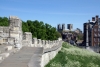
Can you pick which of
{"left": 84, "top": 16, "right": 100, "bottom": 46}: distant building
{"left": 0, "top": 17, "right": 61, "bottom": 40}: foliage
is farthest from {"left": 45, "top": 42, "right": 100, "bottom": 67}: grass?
{"left": 84, "top": 16, "right": 100, "bottom": 46}: distant building

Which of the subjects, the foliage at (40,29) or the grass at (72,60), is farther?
the foliage at (40,29)

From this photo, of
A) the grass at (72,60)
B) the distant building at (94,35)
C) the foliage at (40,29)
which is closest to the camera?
the grass at (72,60)

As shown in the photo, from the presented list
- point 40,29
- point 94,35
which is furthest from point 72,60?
point 94,35

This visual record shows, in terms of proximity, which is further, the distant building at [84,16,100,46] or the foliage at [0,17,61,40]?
the distant building at [84,16,100,46]

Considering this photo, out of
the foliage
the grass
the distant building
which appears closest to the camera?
the grass

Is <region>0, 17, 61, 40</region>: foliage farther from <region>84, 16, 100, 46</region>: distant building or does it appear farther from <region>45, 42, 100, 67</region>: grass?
<region>45, 42, 100, 67</region>: grass

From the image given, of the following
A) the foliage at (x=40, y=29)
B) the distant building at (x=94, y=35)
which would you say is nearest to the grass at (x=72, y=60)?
the foliage at (x=40, y=29)

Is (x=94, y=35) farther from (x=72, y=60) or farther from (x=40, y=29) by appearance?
(x=72, y=60)

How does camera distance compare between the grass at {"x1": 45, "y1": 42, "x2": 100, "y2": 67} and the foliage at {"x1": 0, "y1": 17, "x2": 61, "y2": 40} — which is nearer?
the grass at {"x1": 45, "y1": 42, "x2": 100, "y2": 67}

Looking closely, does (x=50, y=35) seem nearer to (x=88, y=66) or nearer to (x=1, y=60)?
(x=88, y=66)

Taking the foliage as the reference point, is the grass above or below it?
below

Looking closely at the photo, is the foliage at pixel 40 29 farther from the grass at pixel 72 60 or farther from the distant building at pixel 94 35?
the grass at pixel 72 60

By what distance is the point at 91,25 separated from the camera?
113m

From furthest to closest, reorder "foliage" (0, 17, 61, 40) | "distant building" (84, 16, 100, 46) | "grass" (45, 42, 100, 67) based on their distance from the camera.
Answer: "distant building" (84, 16, 100, 46) < "foliage" (0, 17, 61, 40) < "grass" (45, 42, 100, 67)
